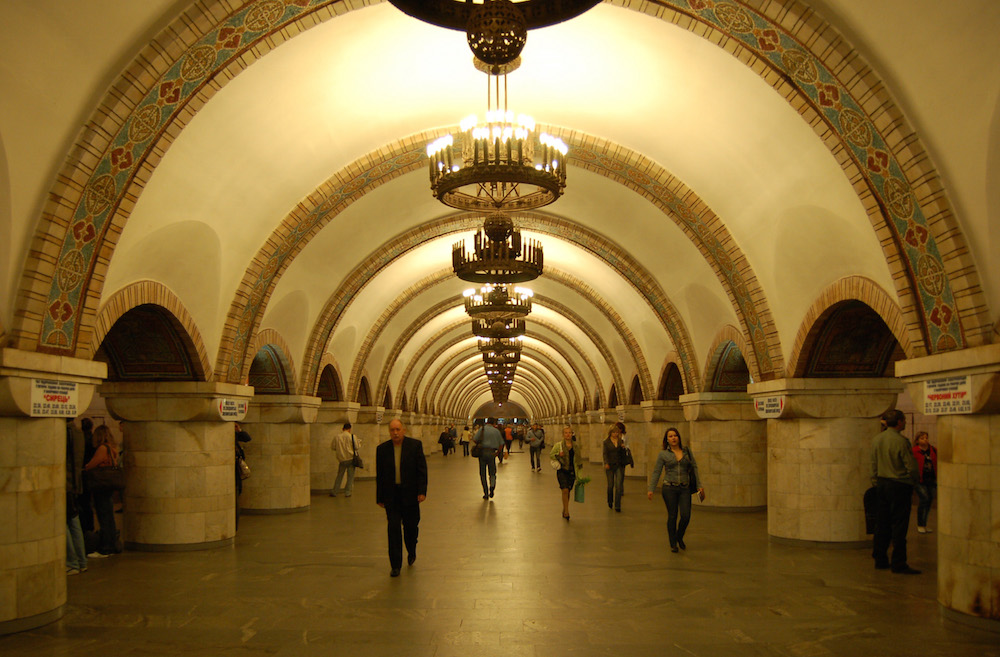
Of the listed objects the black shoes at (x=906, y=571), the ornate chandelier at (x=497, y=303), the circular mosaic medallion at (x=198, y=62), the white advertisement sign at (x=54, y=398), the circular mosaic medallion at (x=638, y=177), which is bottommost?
the black shoes at (x=906, y=571)

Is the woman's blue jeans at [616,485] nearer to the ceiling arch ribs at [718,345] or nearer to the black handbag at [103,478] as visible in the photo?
the ceiling arch ribs at [718,345]

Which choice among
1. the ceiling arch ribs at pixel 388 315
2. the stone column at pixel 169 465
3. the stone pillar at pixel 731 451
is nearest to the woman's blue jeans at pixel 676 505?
the stone pillar at pixel 731 451

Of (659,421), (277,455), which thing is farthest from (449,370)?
(277,455)

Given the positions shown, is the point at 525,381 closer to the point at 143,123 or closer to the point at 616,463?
the point at 616,463

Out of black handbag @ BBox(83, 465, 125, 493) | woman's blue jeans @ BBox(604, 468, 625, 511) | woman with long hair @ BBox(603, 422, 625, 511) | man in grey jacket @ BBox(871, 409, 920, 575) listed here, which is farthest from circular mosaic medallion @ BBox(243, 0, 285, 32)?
woman's blue jeans @ BBox(604, 468, 625, 511)

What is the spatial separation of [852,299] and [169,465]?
7241mm

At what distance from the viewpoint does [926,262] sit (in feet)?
20.9

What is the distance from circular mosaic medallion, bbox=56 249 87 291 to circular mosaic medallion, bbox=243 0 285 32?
6.90 ft

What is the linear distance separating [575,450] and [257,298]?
442 centimetres

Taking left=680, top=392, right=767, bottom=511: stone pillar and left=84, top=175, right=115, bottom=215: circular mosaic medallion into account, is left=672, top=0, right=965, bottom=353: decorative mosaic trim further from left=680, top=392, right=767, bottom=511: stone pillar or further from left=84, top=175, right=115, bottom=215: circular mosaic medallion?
left=680, top=392, right=767, bottom=511: stone pillar

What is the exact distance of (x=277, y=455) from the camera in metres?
12.8

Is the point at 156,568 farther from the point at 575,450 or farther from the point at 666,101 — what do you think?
the point at 666,101

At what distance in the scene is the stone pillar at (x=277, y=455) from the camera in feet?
41.4

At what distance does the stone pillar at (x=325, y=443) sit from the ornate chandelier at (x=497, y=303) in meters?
3.57
